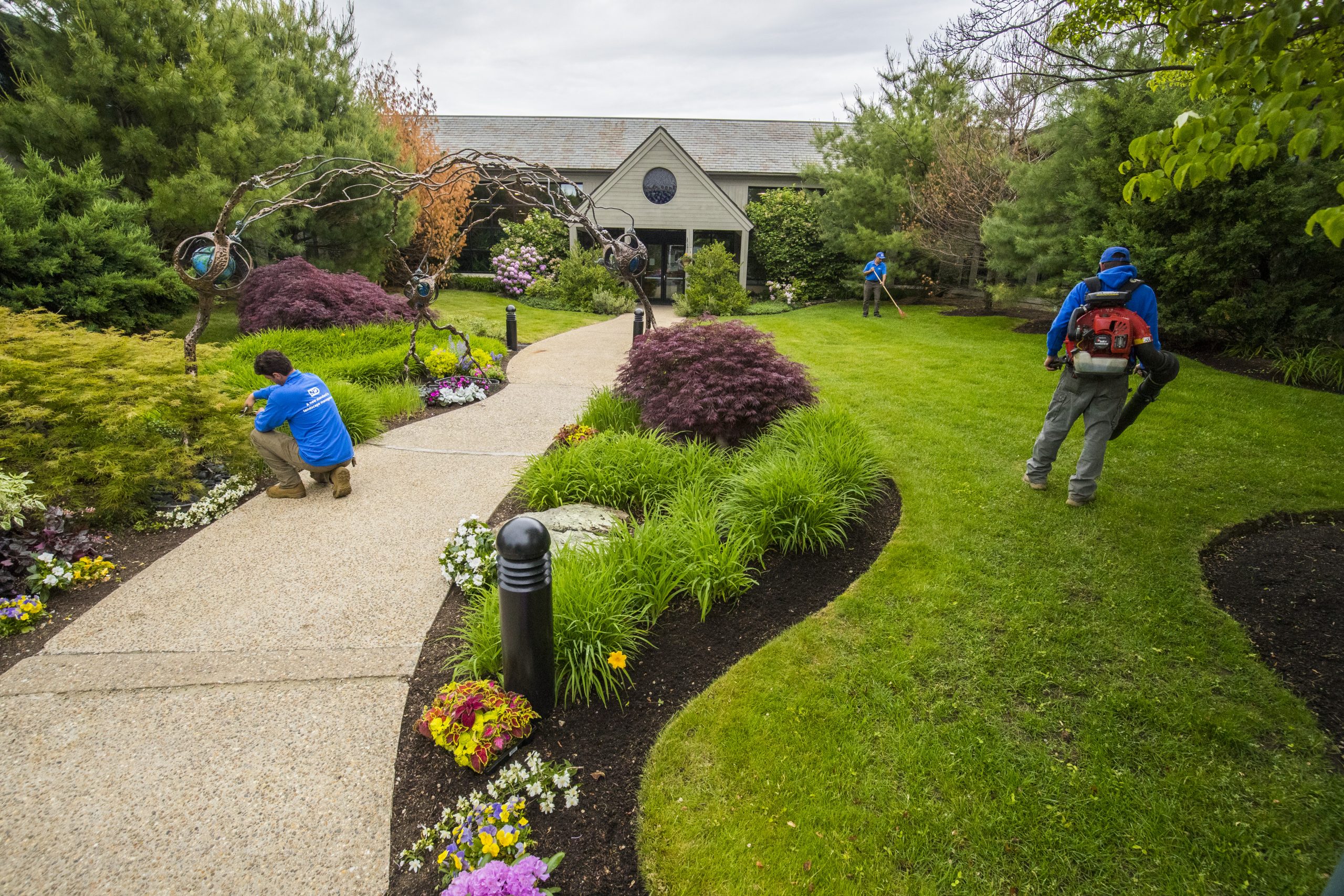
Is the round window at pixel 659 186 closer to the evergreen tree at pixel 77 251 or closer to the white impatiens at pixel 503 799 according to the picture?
the evergreen tree at pixel 77 251

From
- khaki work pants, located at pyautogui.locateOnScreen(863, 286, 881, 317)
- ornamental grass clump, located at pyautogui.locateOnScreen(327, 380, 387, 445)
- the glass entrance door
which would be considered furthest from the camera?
the glass entrance door

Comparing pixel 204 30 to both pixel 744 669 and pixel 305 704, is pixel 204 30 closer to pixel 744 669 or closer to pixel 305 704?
pixel 305 704

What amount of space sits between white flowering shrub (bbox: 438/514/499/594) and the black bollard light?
1189 mm

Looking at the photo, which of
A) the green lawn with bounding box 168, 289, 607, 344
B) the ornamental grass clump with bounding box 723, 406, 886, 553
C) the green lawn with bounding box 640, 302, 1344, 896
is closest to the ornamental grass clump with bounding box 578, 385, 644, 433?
the ornamental grass clump with bounding box 723, 406, 886, 553

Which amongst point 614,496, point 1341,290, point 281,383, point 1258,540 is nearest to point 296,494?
point 281,383

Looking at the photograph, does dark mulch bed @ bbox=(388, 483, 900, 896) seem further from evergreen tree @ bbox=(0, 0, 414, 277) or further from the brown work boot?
evergreen tree @ bbox=(0, 0, 414, 277)

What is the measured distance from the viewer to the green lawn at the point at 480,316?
12250mm

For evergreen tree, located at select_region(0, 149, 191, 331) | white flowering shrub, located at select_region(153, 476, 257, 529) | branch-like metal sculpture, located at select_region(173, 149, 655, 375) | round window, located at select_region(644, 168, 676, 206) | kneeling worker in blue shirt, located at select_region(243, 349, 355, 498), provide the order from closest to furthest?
white flowering shrub, located at select_region(153, 476, 257, 529) < kneeling worker in blue shirt, located at select_region(243, 349, 355, 498) < branch-like metal sculpture, located at select_region(173, 149, 655, 375) < evergreen tree, located at select_region(0, 149, 191, 331) < round window, located at select_region(644, 168, 676, 206)

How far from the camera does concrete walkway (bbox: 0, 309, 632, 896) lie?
248 centimetres

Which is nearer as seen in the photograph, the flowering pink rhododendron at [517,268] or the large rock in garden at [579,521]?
the large rock in garden at [579,521]

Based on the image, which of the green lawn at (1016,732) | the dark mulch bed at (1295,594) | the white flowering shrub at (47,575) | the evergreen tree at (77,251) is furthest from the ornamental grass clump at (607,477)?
the evergreen tree at (77,251)

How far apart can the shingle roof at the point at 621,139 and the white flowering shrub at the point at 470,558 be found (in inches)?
875

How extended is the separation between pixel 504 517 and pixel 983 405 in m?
5.98

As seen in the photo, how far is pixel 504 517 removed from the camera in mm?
5320
